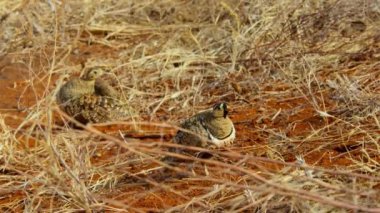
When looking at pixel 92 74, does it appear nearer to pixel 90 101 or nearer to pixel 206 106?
pixel 90 101

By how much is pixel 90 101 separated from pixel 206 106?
3.13ft

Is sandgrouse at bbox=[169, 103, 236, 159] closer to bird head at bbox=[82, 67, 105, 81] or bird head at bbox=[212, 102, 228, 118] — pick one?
bird head at bbox=[212, 102, 228, 118]

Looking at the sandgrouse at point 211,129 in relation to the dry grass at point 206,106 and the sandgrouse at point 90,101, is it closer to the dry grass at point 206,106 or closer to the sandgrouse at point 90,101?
the dry grass at point 206,106

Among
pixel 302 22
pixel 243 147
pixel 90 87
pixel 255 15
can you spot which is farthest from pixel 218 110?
pixel 255 15

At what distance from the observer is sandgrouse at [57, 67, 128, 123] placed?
6.75 meters

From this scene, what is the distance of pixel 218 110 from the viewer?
18.0ft

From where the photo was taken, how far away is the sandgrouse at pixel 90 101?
6.75 meters

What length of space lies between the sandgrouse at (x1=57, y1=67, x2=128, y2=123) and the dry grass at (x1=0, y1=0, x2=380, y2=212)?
0.11 meters

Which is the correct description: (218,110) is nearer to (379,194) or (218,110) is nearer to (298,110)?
(298,110)

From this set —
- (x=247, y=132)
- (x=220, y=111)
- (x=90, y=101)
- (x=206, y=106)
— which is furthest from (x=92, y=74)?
(x=220, y=111)

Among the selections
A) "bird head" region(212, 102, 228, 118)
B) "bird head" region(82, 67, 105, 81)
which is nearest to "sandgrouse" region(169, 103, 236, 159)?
"bird head" region(212, 102, 228, 118)

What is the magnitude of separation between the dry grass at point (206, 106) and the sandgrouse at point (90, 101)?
4.4 inches

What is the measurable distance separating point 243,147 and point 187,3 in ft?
15.5

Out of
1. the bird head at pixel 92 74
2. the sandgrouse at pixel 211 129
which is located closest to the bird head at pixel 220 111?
the sandgrouse at pixel 211 129
